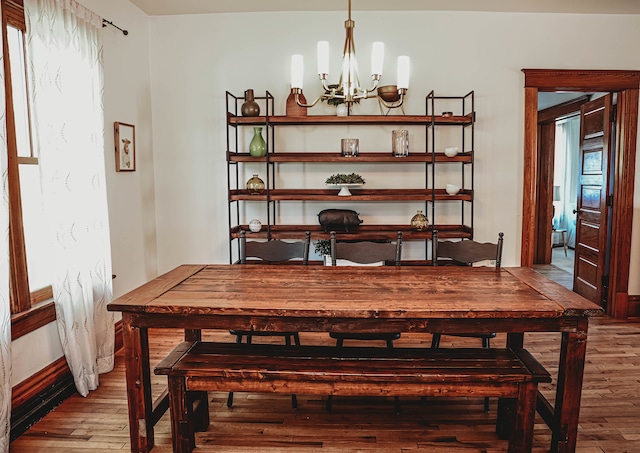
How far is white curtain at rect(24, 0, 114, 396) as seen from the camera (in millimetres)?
2479

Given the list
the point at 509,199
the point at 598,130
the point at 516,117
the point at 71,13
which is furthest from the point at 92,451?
the point at 598,130

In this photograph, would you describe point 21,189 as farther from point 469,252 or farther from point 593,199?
point 593,199

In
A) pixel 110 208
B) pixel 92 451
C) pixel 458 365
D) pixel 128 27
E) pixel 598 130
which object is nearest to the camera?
pixel 458 365

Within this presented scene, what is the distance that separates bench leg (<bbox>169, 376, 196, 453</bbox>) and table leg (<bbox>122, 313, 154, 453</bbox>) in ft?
0.53

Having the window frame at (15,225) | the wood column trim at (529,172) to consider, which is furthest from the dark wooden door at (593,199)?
the window frame at (15,225)

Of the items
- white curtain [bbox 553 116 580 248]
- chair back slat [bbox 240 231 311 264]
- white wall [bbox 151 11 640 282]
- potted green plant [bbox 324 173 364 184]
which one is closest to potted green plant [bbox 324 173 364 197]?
potted green plant [bbox 324 173 364 184]

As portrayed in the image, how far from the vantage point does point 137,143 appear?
3.81 meters

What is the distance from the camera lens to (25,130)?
102 inches

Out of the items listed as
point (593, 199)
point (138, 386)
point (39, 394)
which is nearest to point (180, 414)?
point (138, 386)

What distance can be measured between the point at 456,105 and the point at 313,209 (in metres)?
1.60

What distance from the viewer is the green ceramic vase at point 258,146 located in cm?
378

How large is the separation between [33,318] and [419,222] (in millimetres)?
2858

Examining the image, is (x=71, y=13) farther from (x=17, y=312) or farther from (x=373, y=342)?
(x=373, y=342)

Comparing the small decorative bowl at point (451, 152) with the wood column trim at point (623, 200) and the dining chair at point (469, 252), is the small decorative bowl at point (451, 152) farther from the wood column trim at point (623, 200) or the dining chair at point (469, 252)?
the wood column trim at point (623, 200)
